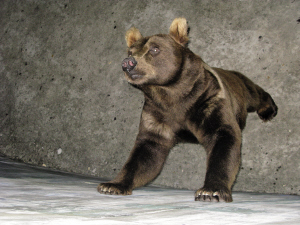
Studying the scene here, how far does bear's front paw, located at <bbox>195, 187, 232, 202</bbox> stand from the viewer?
222cm

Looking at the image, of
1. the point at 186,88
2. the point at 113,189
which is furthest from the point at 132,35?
the point at 113,189

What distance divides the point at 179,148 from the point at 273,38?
1.61 metres

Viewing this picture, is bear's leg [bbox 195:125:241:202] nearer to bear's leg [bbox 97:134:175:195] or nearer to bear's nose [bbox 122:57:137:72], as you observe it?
bear's leg [bbox 97:134:175:195]

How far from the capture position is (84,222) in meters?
1.43

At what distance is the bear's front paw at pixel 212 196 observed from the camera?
7.27 ft

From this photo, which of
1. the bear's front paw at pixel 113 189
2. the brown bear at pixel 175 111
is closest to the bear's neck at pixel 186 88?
the brown bear at pixel 175 111

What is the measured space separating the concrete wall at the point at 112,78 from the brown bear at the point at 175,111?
1014mm

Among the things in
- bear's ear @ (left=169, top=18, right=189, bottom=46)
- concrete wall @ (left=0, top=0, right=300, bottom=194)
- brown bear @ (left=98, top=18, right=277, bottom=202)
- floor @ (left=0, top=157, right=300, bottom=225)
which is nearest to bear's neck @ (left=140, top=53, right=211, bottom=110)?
brown bear @ (left=98, top=18, right=277, bottom=202)

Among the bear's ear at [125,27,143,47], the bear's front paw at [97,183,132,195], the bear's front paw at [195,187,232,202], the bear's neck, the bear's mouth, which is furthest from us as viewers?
the bear's ear at [125,27,143,47]

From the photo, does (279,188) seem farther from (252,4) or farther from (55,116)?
(55,116)

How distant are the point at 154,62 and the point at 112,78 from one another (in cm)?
193

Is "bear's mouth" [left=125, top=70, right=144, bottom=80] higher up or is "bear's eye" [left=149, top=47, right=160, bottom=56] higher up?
"bear's eye" [left=149, top=47, right=160, bottom=56]

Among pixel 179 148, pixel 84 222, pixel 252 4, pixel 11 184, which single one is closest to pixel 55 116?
pixel 179 148

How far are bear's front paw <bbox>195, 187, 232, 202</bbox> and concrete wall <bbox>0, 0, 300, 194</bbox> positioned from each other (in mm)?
A: 1623
